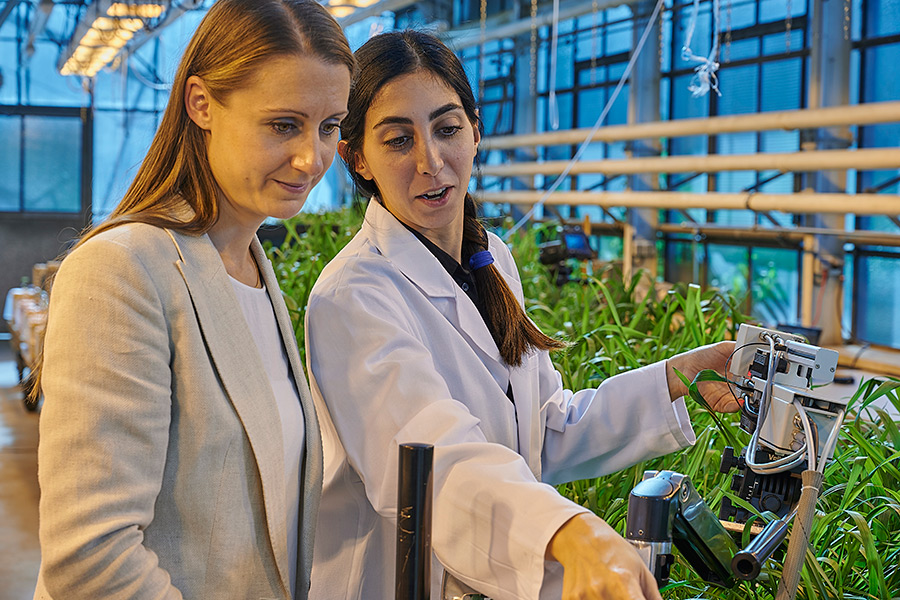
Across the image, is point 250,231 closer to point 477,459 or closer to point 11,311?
point 477,459

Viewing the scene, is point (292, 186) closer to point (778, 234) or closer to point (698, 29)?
point (778, 234)

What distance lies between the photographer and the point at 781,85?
22.6ft

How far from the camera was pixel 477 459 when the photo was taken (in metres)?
0.98

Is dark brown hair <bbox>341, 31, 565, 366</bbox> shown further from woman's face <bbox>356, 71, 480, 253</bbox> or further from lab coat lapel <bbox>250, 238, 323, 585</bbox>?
lab coat lapel <bbox>250, 238, 323, 585</bbox>

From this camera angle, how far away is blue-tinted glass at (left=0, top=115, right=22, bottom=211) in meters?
10.6

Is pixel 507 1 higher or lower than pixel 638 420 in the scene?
higher

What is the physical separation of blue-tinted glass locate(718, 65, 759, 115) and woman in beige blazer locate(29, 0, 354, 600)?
21.7 ft

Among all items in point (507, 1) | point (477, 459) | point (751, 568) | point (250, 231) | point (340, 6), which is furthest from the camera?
point (507, 1)

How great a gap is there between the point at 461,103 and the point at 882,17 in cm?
576

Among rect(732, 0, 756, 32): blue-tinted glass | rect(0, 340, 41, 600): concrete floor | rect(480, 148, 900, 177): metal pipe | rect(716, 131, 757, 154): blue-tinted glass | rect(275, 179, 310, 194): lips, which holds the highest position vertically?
rect(732, 0, 756, 32): blue-tinted glass

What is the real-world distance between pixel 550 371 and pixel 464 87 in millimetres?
471

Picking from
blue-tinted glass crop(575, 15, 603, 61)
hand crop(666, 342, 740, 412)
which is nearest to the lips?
hand crop(666, 342, 740, 412)

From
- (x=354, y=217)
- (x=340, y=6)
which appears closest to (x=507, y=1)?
(x=340, y=6)

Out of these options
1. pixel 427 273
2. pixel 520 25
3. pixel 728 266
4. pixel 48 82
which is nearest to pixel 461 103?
pixel 427 273
